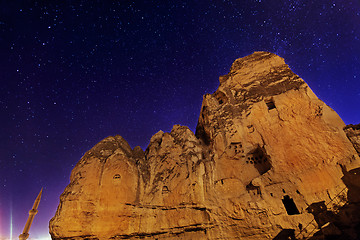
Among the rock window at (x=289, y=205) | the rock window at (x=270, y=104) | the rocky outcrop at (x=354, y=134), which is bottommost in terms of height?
the rock window at (x=289, y=205)

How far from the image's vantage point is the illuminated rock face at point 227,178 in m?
9.69

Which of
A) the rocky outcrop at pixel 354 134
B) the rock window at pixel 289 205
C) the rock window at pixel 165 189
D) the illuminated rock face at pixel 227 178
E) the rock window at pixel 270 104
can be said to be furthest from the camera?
the rock window at pixel 270 104

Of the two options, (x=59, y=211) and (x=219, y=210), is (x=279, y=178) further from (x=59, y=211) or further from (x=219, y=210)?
(x=59, y=211)

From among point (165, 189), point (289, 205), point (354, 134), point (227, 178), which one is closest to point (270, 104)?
point (354, 134)

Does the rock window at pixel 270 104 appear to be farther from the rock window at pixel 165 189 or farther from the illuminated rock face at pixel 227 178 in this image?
the rock window at pixel 165 189

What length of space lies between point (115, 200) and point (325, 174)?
12.4 m

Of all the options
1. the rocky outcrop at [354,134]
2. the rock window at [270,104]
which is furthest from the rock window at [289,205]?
the rock window at [270,104]

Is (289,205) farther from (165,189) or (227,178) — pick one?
(165,189)

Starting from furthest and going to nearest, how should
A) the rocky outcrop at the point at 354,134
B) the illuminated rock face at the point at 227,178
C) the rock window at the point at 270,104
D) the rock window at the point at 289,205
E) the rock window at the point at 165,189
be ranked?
1. the rock window at the point at 270,104
2. the rock window at the point at 165,189
3. the rocky outcrop at the point at 354,134
4. the rock window at the point at 289,205
5. the illuminated rock face at the point at 227,178

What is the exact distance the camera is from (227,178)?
1202 cm

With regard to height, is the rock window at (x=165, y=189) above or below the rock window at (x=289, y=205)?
above

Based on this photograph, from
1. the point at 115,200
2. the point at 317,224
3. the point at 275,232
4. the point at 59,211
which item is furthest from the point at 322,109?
the point at 59,211

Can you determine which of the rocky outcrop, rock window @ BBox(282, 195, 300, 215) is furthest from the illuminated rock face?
the rocky outcrop

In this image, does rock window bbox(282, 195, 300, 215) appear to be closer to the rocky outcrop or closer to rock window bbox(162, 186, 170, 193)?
the rocky outcrop
